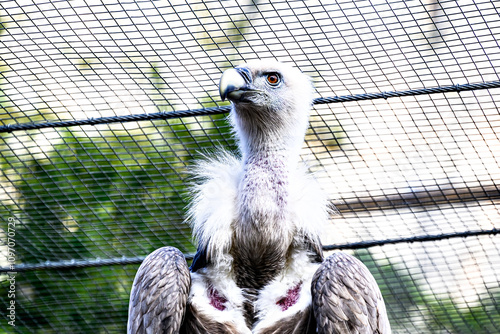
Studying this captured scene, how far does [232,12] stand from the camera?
4215 mm

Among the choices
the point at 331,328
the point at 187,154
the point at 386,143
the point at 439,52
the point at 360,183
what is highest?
the point at 439,52

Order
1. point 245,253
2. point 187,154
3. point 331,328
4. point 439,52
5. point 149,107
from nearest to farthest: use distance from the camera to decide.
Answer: point 331,328, point 245,253, point 439,52, point 149,107, point 187,154

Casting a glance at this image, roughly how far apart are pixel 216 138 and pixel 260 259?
6.13ft

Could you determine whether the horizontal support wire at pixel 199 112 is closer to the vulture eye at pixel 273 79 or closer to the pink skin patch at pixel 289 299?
the vulture eye at pixel 273 79

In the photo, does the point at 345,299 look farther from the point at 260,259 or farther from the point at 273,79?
the point at 273,79

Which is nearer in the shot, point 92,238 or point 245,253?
point 245,253

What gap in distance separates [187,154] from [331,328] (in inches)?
92.2

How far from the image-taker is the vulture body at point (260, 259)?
287cm

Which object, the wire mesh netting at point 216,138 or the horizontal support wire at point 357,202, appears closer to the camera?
the wire mesh netting at point 216,138

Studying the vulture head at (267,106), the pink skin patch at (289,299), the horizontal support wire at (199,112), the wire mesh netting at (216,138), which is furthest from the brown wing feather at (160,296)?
the horizontal support wire at (199,112)

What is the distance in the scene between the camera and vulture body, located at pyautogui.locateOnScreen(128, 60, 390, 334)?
9.43ft

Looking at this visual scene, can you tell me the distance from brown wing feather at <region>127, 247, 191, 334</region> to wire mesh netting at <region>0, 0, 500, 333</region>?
3.15ft

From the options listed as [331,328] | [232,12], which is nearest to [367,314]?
[331,328]

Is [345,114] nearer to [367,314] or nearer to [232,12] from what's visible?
[232,12]
